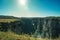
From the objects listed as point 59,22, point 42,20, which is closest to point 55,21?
point 59,22

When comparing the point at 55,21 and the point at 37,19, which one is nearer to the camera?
the point at 55,21

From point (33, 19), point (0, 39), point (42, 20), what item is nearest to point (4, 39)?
point (0, 39)

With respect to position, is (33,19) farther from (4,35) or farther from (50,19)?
(4,35)

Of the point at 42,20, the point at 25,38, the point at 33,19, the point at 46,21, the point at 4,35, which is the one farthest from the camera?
the point at 33,19

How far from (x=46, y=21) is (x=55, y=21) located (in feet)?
11.3

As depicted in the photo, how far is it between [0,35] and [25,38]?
4.02 ft

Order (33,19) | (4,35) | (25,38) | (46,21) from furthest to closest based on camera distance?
(33,19)
(46,21)
(4,35)
(25,38)

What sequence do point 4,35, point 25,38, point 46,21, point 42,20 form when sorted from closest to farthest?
point 25,38 → point 4,35 → point 46,21 → point 42,20

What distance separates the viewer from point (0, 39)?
6113 mm

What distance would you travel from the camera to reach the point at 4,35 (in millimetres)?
6465

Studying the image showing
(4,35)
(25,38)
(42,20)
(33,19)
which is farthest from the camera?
(33,19)

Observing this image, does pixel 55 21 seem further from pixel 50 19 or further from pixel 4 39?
pixel 4 39

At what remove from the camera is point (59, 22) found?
172 ft

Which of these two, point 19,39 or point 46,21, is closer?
point 19,39
